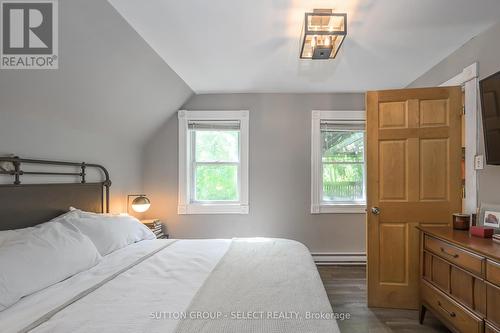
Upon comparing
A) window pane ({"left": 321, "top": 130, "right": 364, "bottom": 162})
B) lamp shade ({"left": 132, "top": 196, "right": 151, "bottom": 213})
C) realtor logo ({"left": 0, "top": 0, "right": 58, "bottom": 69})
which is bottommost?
lamp shade ({"left": 132, "top": 196, "right": 151, "bottom": 213})

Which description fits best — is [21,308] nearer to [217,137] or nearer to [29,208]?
[29,208]

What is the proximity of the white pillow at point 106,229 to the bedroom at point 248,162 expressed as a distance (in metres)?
0.02

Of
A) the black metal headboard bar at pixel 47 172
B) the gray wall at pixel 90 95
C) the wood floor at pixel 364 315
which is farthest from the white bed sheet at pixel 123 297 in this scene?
the wood floor at pixel 364 315

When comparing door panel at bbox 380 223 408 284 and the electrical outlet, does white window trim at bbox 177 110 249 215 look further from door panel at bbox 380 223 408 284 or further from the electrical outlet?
the electrical outlet

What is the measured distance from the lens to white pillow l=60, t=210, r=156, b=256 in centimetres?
194

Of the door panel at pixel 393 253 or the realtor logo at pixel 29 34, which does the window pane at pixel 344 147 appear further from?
the realtor logo at pixel 29 34

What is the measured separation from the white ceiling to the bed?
151 centimetres

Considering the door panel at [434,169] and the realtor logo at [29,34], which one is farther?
the door panel at [434,169]

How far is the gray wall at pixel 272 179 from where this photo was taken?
355 cm

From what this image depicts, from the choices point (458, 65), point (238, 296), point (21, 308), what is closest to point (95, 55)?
point (21, 308)

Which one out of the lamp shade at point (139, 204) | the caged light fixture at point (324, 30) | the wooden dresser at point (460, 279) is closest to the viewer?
the wooden dresser at point (460, 279)

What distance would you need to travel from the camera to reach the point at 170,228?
361 centimetres

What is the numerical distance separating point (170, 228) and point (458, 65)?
3.84 m

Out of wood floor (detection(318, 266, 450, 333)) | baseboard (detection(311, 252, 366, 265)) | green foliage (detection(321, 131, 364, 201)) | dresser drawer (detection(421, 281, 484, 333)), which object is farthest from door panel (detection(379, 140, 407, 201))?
baseboard (detection(311, 252, 366, 265))
